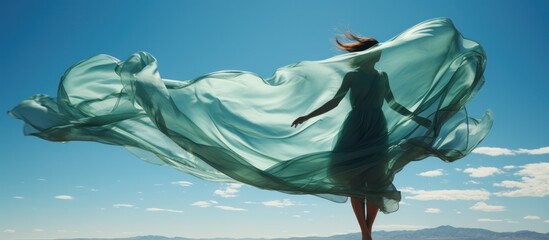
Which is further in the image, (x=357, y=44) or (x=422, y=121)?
(x=357, y=44)

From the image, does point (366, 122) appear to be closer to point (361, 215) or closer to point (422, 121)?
point (422, 121)

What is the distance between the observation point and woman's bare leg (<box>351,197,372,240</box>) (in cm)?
507

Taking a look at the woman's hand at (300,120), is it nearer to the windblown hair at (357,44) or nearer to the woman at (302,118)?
the woman at (302,118)

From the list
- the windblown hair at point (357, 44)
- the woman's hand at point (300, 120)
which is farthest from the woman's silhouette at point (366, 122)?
the windblown hair at point (357, 44)

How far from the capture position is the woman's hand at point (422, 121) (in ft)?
16.6

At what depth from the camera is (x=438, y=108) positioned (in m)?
5.10

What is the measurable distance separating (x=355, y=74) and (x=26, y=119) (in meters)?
3.41

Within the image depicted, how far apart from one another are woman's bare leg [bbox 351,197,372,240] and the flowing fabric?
207 mm

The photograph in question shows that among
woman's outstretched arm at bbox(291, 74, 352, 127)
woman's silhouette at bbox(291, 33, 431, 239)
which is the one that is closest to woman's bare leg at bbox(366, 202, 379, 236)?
woman's silhouette at bbox(291, 33, 431, 239)

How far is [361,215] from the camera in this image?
5.11 meters

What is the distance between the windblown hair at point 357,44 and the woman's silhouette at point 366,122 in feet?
1.02

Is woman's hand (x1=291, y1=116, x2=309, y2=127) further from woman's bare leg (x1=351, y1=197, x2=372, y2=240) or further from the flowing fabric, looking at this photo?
woman's bare leg (x1=351, y1=197, x2=372, y2=240)

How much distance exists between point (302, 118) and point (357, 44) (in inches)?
43.5

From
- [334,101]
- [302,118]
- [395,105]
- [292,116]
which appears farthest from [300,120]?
[395,105]
